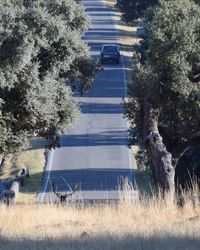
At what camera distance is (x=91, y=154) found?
4541cm

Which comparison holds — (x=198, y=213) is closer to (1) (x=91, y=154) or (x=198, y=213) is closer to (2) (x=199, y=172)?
(2) (x=199, y=172)

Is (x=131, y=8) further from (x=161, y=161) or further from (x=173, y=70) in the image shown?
(x=161, y=161)

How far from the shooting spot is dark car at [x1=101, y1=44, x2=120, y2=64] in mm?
64356

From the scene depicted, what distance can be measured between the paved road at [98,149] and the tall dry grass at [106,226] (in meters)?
17.0

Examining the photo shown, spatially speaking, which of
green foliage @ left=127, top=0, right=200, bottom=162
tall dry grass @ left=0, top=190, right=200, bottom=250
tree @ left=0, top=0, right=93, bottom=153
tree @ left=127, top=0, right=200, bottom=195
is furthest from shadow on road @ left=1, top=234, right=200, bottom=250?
green foliage @ left=127, top=0, right=200, bottom=162

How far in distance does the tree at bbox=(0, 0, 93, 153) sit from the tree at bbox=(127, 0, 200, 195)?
143 cm

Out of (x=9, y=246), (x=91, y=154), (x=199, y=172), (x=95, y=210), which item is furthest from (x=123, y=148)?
(x=9, y=246)

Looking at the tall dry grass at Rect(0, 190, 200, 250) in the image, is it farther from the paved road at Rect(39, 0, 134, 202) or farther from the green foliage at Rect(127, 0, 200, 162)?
the paved road at Rect(39, 0, 134, 202)

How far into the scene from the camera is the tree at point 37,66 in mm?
14758

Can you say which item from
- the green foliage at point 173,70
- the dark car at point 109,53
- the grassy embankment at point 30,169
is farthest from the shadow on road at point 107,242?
the dark car at point 109,53

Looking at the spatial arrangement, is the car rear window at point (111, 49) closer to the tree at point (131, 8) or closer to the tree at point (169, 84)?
the tree at point (131, 8)

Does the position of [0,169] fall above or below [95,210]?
below

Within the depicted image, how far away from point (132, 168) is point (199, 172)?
17.5 metres

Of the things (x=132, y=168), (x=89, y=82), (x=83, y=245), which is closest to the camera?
(x=83, y=245)
